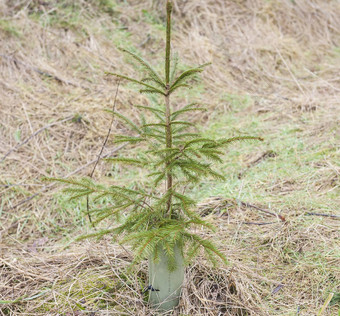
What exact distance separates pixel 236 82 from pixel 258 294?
3.85 meters

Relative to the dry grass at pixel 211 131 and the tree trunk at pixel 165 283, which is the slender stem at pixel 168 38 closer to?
the tree trunk at pixel 165 283

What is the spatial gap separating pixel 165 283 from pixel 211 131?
8.30 feet

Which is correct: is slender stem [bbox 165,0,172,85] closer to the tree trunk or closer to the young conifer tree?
the young conifer tree

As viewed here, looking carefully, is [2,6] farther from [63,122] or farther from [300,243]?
[300,243]

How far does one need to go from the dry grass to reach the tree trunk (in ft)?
0.24

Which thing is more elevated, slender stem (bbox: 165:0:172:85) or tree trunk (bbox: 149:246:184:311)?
slender stem (bbox: 165:0:172:85)

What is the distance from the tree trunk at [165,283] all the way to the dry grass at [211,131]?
0.24 ft

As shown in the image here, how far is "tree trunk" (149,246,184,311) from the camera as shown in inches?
69.7

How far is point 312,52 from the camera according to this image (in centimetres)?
623

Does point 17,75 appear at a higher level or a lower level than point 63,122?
higher

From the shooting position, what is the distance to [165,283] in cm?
182

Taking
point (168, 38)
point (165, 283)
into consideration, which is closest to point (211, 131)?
point (165, 283)

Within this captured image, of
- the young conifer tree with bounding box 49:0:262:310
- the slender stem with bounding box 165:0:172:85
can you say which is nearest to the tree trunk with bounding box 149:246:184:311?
the young conifer tree with bounding box 49:0:262:310

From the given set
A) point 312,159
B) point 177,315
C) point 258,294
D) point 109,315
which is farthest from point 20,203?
point 312,159
